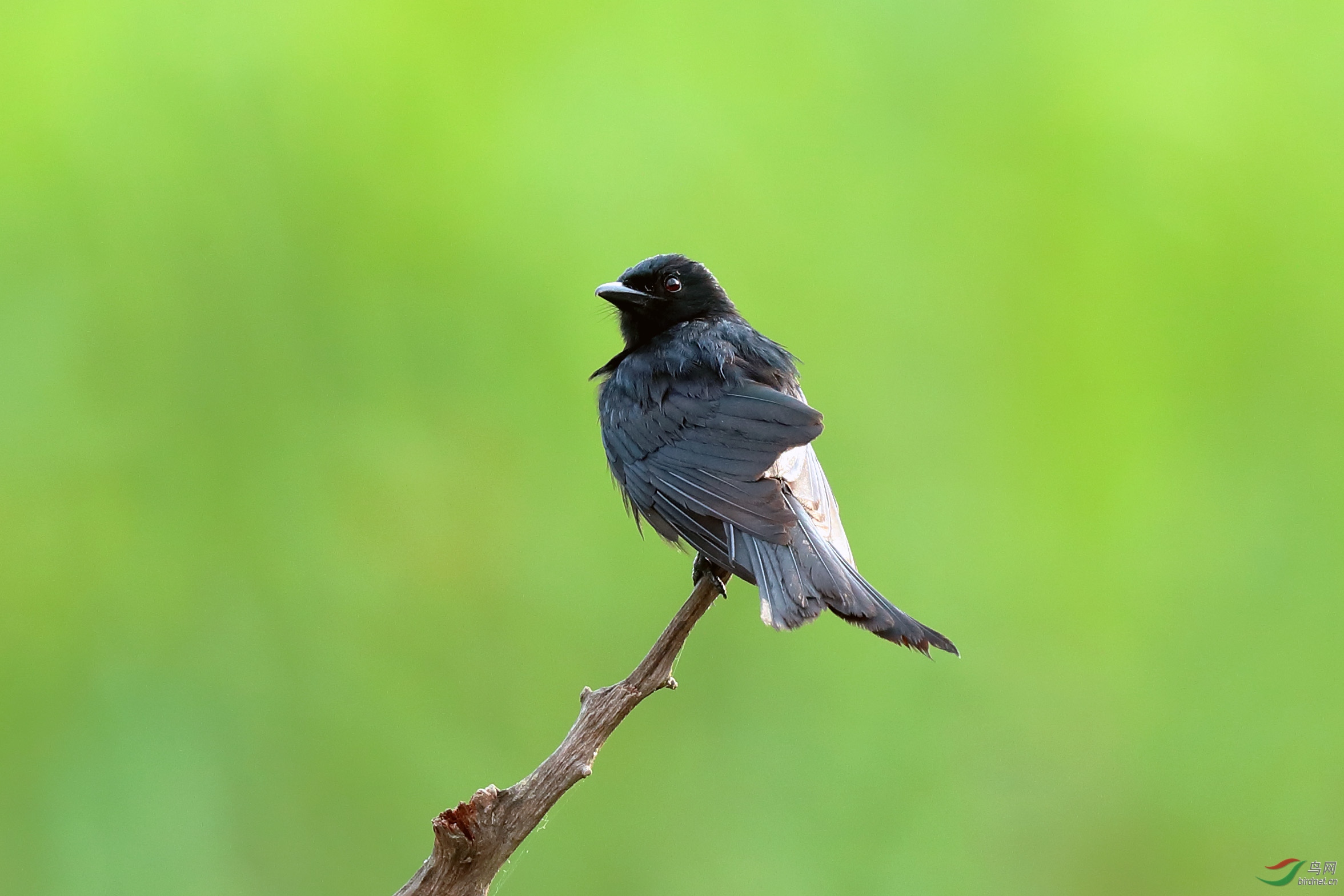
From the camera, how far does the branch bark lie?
5.52 feet

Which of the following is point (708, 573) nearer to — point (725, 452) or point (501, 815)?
point (725, 452)

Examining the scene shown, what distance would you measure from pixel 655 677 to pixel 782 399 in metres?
0.71

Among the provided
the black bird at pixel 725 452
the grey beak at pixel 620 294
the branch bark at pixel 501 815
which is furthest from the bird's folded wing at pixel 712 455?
the branch bark at pixel 501 815

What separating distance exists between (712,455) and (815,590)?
0.47m

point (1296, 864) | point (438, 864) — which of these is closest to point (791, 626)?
point (438, 864)

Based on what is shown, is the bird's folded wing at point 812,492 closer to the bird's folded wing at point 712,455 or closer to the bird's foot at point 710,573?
the bird's folded wing at point 712,455

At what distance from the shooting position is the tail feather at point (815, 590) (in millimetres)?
1792

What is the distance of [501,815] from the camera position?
1703mm

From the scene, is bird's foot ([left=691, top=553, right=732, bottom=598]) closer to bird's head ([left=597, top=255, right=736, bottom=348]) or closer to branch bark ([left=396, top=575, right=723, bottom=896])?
branch bark ([left=396, top=575, right=723, bottom=896])

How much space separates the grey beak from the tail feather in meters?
0.86

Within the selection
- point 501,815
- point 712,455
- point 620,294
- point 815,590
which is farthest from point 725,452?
point 501,815

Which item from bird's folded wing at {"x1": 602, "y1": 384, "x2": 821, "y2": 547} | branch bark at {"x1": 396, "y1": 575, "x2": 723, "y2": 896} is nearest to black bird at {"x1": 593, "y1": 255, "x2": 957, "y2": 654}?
bird's folded wing at {"x1": 602, "y1": 384, "x2": 821, "y2": 547}

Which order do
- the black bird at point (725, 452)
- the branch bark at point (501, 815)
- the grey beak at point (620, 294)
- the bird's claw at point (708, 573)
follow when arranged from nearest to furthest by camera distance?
the branch bark at point (501, 815) < the black bird at point (725, 452) < the bird's claw at point (708, 573) < the grey beak at point (620, 294)

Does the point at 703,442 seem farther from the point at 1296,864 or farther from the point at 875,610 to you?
the point at 1296,864
